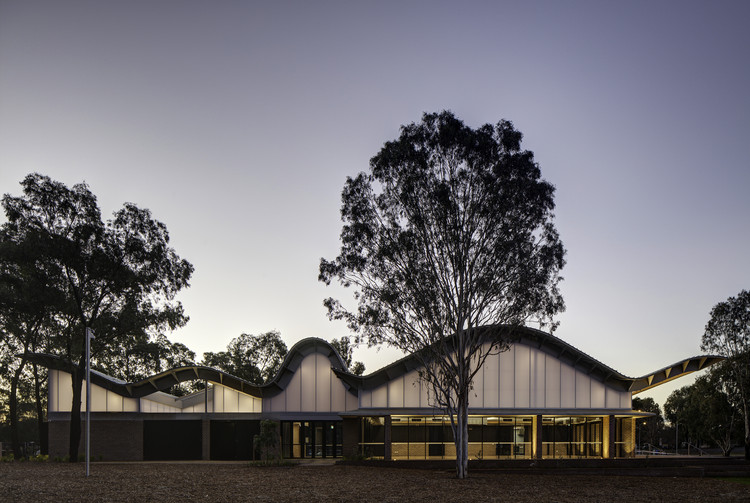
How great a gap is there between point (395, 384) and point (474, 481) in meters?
10.6

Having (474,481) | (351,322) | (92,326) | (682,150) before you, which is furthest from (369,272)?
(92,326)

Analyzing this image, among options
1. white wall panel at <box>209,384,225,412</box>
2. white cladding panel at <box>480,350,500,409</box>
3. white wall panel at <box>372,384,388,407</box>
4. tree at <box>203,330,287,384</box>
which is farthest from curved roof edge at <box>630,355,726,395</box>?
tree at <box>203,330,287,384</box>

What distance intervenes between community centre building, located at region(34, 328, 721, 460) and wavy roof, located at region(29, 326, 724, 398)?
7 centimetres

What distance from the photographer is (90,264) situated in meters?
36.9

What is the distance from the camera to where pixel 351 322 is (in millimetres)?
30344

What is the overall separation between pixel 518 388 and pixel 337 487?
16.5m

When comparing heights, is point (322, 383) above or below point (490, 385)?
below

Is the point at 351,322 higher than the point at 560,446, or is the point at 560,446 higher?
the point at 351,322

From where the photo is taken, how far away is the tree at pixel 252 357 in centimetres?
6988

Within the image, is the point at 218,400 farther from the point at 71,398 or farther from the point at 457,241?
the point at 457,241

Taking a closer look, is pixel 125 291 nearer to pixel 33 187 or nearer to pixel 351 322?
pixel 33 187

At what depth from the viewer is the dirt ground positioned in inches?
789

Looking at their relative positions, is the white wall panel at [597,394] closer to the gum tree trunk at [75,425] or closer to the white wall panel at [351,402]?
the white wall panel at [351,402]

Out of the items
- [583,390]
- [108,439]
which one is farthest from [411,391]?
[108,439]
